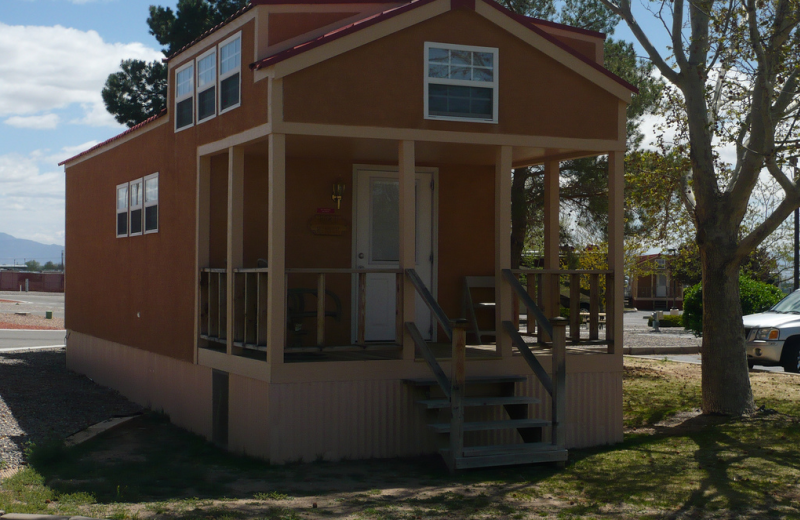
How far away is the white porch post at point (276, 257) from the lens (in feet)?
26.6

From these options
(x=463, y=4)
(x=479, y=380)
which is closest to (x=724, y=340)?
(x=479, y=380)

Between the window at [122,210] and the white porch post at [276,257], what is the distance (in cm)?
550

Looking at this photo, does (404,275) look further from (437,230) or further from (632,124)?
(632,124)

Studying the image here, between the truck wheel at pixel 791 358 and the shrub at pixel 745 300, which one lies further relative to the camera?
the shrub at pixel 745 300

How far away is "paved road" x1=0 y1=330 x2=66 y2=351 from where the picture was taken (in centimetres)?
2077

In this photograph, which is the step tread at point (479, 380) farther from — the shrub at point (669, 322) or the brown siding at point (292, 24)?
the shrub at point (669, 322)

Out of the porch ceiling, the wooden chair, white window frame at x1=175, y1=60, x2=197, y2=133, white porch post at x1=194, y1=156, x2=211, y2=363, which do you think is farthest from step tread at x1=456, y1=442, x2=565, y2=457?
white window frame at x1=175, y1=60, x2=197, y2=133

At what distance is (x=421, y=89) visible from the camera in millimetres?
8711

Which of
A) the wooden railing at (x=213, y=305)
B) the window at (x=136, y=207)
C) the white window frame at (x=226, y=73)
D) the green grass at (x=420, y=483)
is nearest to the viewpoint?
the green grass at (x=420, y=483)

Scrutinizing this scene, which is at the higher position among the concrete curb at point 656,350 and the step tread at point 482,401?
the step tread at point 482,401

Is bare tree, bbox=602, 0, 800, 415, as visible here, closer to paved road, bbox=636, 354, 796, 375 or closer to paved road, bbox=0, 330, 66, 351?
paved road, bbox=636, 354, 796, 375

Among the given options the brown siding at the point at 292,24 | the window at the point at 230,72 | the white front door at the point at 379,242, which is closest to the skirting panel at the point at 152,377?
the white front door at the point at 379,242

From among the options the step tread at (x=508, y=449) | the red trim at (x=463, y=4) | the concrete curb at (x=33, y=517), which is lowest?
the concrete curb at (x=33, y=517)

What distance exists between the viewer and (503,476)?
293 inches
